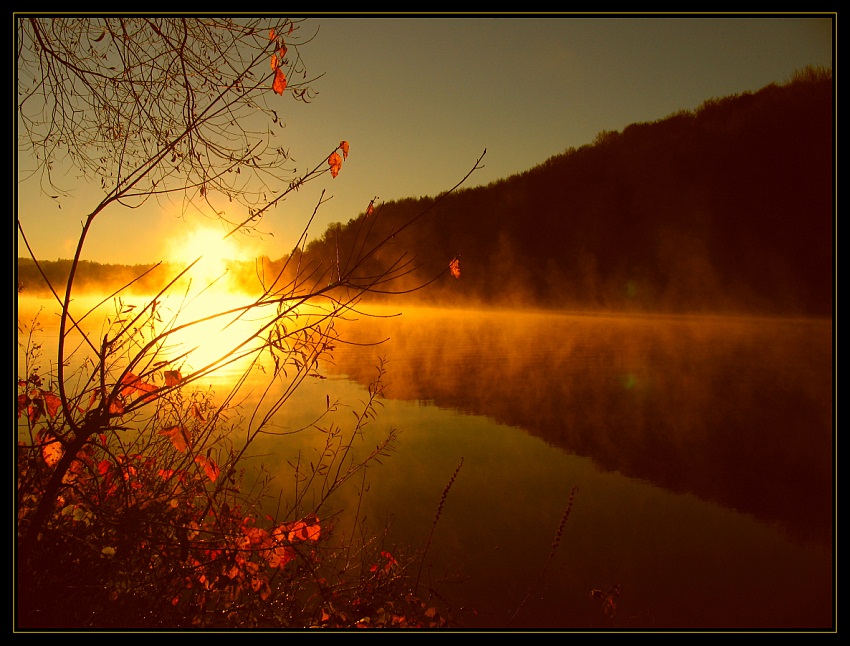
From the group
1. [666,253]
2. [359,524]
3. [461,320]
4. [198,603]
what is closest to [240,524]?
[198,603]

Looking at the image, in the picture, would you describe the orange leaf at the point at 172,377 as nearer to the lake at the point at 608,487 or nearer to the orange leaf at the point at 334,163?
the lake at the point at 608,487

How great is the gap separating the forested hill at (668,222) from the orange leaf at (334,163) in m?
16.0

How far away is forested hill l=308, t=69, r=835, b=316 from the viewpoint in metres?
21.8

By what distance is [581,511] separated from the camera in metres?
4.76

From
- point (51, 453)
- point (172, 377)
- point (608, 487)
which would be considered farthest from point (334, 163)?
point (608, 487)

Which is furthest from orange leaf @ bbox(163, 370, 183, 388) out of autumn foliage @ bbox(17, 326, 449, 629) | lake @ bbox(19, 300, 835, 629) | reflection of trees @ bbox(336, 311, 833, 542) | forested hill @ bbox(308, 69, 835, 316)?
forested hill @ bbox(308, 69, 835, 316)

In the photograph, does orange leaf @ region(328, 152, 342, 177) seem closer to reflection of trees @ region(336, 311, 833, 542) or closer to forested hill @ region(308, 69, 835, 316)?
reflection of trees @ region(336, 311, 833, 542)

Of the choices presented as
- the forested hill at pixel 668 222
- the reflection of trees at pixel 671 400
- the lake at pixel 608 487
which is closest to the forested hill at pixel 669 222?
the forested hill at pixel 668 222

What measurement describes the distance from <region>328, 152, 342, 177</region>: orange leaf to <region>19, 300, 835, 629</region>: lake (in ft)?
2.50

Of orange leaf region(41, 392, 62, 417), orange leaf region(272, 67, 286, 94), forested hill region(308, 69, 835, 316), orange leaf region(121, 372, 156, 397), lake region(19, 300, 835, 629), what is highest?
forested hill region(308, 69, 835, 316)

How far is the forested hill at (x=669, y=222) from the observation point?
21781 millimetres

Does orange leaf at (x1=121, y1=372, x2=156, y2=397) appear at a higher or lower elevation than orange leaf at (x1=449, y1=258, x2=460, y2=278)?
lower
